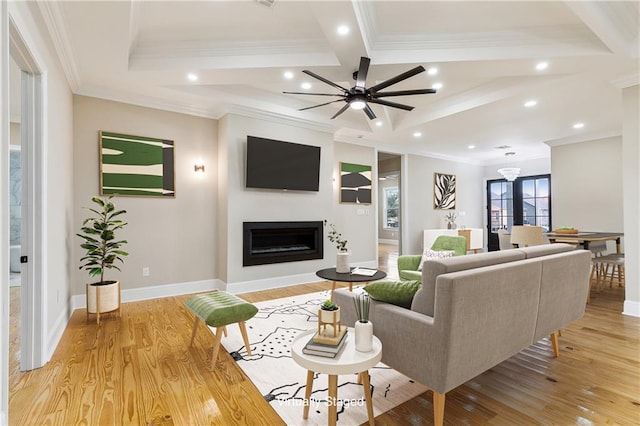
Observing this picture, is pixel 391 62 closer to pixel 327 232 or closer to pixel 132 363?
pixel 327 232

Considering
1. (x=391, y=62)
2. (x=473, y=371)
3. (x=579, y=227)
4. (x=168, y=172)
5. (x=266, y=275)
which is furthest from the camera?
(x=579, y=227)

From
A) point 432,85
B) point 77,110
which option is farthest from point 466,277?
point 77,110

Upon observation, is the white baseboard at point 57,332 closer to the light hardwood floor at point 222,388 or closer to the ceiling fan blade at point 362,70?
the light hardwood floor at point 222,388

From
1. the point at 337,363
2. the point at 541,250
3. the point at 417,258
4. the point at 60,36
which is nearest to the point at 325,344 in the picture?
the point at 337,363

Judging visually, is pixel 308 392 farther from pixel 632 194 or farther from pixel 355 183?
pixel 355 183

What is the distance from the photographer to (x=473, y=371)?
1.76 m

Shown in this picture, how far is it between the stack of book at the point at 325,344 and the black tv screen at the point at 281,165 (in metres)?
3.36

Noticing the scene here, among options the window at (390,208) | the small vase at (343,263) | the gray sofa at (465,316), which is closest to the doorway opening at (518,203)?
the window at (390,208)

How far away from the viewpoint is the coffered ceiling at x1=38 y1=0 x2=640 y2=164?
271 centimetres

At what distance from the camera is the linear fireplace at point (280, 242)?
15.5 ft

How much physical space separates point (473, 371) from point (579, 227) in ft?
20.7

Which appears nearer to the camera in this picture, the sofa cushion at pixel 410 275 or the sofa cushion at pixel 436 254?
the sofa cushion at pixel 410 275

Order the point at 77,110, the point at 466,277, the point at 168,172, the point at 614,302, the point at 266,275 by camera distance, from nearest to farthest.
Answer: the point at 466,277
the point at 77,110
the point at 614,302
the point at 168,172
the point at 266,275

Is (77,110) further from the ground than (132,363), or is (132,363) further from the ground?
(77,110)
